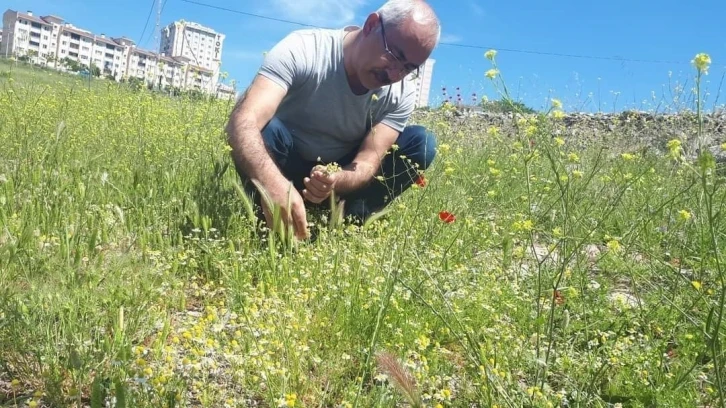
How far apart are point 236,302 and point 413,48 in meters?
1.58

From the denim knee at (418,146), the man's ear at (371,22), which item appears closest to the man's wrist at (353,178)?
the denim knee at (418,146)

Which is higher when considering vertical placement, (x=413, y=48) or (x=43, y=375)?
(x=413, y=48)

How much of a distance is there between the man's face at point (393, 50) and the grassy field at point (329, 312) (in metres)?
0.45

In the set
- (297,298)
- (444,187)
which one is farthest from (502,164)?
(297,298)

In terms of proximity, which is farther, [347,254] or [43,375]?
[347,254]

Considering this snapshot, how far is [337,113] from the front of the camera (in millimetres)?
3281

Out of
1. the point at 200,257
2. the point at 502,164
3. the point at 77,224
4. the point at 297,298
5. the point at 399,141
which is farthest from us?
the point at 502,164

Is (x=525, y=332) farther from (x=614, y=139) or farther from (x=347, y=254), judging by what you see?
(x=614, y=139)

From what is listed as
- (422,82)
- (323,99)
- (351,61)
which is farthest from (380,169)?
(422,82)

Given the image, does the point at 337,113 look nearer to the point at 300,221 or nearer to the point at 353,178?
the point at 353,178

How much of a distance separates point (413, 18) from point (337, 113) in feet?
2.14

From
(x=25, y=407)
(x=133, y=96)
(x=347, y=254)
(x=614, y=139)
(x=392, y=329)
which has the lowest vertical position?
(x=25, y=407)

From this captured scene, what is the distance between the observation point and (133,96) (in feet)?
19.0

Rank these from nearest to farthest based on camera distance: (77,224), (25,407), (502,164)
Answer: (25,407) < (77,224) < (502,164)
